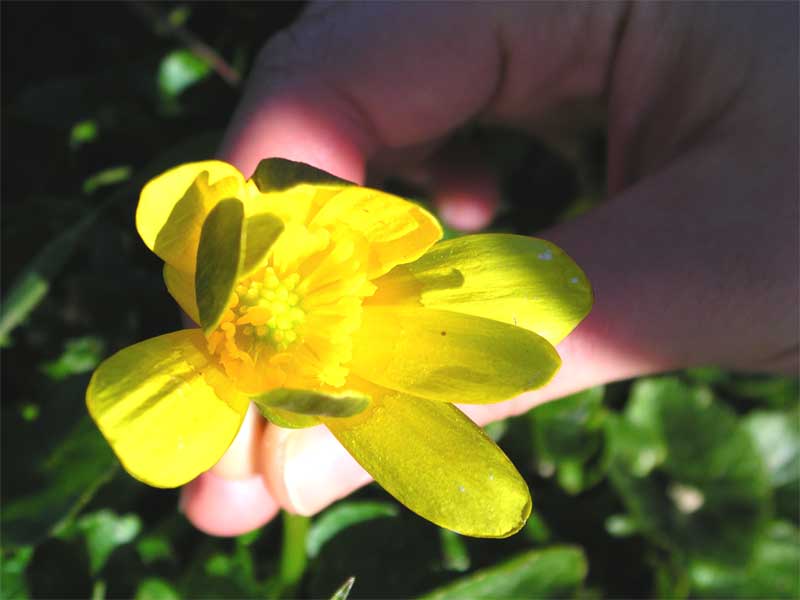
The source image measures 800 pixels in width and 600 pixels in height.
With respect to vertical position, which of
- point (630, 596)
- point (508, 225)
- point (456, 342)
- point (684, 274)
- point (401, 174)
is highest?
point (456, 342)

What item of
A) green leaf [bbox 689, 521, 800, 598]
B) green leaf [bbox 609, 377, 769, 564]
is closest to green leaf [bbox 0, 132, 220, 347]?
green leaf [bbox 609, 377, 769, 564]

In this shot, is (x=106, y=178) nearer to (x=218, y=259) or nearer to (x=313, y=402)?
(x=218, y=259)

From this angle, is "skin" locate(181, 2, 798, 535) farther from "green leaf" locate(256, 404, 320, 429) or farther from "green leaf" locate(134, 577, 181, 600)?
"green leaf" locate(256, 404, 320, 429)

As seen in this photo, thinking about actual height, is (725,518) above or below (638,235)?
below

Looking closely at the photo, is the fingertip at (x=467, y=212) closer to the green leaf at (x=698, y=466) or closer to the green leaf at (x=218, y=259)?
the green leaf at (x=698, y=466)

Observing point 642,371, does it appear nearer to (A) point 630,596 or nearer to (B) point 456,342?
(B) point 456,342

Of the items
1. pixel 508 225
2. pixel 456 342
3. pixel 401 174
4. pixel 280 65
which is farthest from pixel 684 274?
pixel 401 174

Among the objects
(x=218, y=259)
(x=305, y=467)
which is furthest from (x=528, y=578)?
(x=218, y=259)
